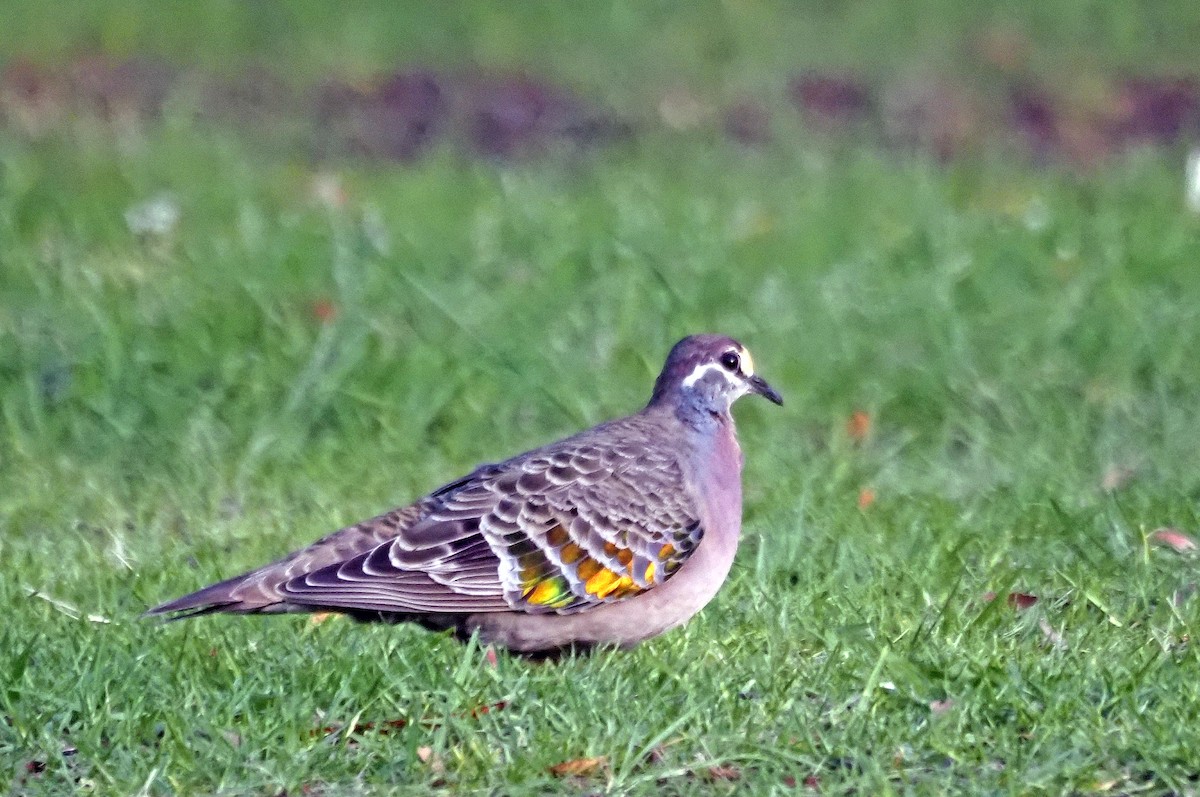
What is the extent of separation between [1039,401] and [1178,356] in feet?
2.41

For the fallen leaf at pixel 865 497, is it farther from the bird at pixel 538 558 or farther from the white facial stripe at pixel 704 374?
the bird at pixel 538 558

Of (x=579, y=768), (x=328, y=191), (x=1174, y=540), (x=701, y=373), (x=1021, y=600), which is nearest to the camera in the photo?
(x=579, y=768)

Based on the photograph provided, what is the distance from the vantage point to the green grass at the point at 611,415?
451 centimetres

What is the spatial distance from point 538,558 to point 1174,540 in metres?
2.13

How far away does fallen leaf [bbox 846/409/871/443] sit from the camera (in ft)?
25.6

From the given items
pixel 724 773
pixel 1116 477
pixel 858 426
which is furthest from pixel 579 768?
pixel 858 426

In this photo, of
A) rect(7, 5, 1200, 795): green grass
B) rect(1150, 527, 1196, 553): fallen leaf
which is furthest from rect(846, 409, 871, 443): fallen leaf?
rect(1150, 527, 1196, 553): fallen leaf

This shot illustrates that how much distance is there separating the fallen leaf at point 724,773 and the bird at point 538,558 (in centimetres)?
92

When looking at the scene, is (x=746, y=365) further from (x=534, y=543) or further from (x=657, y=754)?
(x=657, y=754)

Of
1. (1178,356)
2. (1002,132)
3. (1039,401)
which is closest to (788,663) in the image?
(1039,401)

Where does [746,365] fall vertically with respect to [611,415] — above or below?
above

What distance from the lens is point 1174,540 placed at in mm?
6195

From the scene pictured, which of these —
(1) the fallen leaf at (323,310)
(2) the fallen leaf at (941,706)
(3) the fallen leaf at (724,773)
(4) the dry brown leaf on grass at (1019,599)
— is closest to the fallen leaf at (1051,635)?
(4) the dry brown leaf on grass at (1019,599)

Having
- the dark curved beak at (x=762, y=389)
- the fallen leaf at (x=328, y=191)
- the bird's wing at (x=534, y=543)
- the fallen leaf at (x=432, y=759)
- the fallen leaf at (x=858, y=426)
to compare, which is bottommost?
the fallen leaf at (x=858, y=426)
